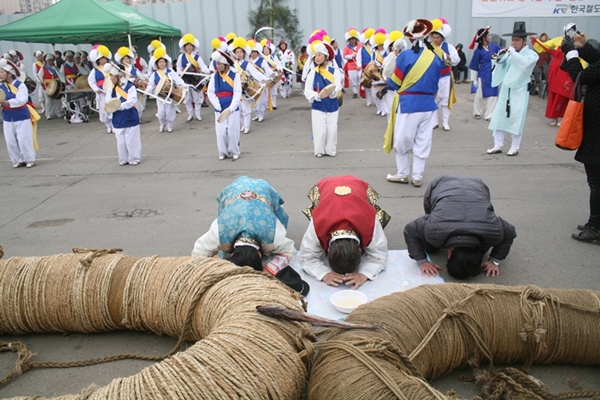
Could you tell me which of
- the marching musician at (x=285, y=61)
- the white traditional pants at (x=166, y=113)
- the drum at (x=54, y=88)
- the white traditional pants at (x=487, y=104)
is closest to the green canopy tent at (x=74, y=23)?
the drum at (x=54, y=88)

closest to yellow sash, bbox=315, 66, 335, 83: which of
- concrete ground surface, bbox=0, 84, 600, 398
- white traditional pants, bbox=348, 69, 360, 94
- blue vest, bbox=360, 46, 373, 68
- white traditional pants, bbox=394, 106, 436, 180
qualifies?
concrete ground surface, bbox=0, 84, 600, 398

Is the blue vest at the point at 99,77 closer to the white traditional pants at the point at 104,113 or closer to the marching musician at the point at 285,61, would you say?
the white traditional pants at the point at 104,113

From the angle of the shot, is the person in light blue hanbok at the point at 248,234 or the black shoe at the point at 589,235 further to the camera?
the black shoe at the point at 589,235

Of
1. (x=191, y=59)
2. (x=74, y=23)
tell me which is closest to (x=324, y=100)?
(x=191, y=59)

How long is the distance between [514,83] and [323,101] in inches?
122

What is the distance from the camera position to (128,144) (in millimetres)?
8281

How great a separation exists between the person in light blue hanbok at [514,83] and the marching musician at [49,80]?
12828mm

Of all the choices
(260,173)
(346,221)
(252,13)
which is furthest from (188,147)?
(252,13)

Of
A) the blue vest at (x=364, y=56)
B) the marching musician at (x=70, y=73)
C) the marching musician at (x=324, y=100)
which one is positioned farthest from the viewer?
the marching musician at (x=70, y=73)

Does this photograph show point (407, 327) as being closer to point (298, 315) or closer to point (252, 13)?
point (298, 315)

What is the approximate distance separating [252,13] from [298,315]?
18.3m

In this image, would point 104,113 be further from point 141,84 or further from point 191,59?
point 141,84

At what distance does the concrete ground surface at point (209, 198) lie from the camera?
3.13 meters

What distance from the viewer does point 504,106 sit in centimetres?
779
